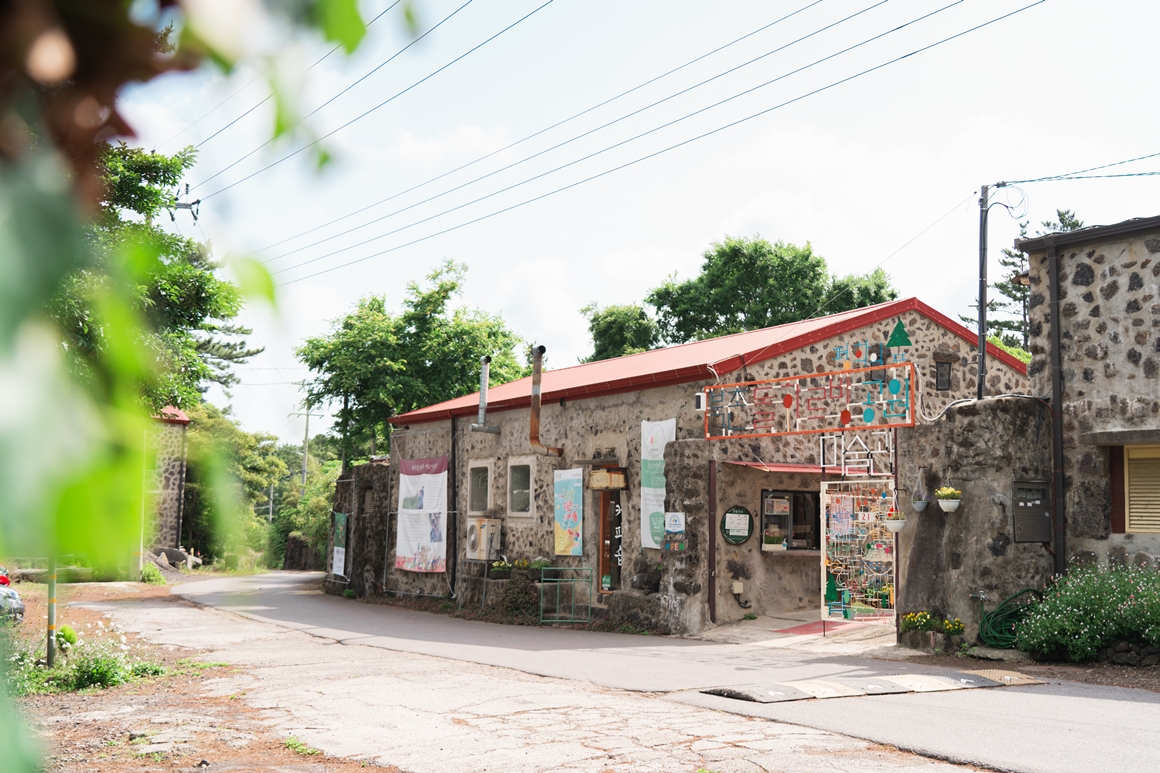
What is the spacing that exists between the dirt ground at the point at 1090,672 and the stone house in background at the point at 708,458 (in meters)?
2.68

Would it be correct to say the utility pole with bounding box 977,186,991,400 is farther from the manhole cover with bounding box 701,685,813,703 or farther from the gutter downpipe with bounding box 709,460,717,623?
the manhole cover with bounding box 701,685,813,703

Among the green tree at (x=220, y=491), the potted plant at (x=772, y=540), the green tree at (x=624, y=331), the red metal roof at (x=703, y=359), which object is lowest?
the potted plant at (x=772, y=540)

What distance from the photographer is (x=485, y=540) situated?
18734 mm

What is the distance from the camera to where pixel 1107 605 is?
986cm

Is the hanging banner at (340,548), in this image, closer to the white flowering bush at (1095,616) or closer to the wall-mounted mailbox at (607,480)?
the wall-mounted mailbox at (607,480)

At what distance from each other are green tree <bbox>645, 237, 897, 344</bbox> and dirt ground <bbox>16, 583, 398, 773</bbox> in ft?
89.0

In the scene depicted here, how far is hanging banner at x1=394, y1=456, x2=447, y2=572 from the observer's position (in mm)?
20328

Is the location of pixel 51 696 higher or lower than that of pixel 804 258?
lower

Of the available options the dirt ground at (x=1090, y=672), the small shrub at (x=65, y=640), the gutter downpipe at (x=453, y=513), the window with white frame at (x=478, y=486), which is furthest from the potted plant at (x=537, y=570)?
the small shrub at (x=65, y=640)

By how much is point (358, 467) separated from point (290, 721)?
17111mm

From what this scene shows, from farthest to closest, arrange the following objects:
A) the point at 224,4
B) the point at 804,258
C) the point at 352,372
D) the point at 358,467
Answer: the point at 804,258
the point at 352,372
the point at 358,467
the point at 224,4

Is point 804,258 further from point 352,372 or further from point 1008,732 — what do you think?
point 1008,732

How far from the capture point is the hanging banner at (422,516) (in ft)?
66.7

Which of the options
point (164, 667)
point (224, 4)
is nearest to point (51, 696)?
point (164, 667)
